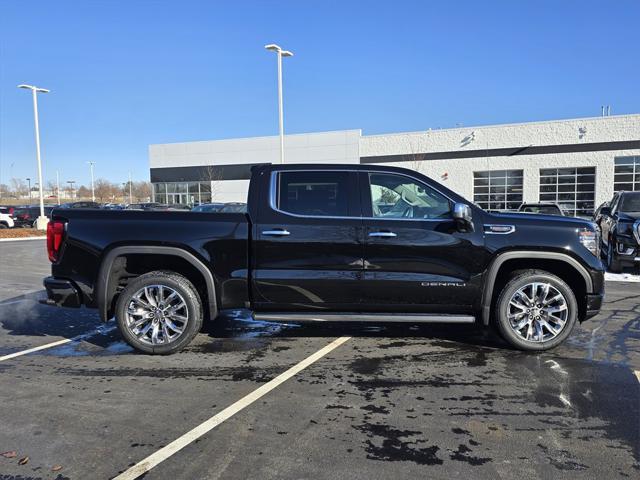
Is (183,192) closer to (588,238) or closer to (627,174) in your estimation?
(627,174)

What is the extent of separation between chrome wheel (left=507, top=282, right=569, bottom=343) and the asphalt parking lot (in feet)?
0.84

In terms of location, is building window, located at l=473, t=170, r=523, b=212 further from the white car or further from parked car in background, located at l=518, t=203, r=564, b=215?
the white car

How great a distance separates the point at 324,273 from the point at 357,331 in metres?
1.36

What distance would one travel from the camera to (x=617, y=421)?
3.66 m

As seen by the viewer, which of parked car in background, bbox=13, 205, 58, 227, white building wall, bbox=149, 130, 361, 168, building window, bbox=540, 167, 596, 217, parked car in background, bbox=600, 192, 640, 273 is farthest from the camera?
white building wall, bbox=149, 130, 361, 168

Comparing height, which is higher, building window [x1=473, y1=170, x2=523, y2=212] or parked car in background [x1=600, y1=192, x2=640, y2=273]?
building window [x1=473, y1=170, x2=523, y2=212]

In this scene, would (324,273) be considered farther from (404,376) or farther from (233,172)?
(233,172)

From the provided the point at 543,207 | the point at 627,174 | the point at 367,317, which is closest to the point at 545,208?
the point at 543,207

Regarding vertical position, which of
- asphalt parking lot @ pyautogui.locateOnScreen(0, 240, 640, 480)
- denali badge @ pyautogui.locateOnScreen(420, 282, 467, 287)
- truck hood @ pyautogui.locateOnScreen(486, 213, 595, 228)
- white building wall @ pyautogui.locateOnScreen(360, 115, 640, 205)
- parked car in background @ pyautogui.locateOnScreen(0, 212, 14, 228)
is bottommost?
asphalt parking lot @ pyautogui.locateOnScreen(0, 240, 640, 480)

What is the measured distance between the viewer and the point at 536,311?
5.25 m

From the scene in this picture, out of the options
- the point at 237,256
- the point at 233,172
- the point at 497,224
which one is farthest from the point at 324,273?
the point at 233,172

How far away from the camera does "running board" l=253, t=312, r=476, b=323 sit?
5160mm

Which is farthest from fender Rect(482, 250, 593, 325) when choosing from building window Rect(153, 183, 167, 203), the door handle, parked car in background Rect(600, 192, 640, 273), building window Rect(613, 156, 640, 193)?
building window Rect(153, 183, 167, 203)

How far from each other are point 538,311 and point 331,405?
8.40 ft
